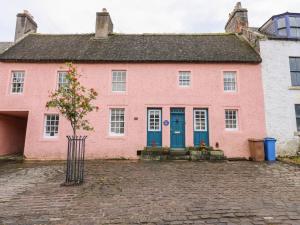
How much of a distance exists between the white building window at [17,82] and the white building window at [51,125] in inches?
111

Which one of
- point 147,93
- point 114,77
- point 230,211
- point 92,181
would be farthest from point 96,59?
point 230,211

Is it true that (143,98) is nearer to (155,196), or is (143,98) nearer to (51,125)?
(51,125)

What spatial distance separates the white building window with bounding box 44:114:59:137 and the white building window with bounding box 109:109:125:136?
3769 mm

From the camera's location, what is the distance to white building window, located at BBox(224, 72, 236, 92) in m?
13.4

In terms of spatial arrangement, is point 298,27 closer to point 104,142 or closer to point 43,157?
point 104,142

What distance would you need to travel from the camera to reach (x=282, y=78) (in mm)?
13125

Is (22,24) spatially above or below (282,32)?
above

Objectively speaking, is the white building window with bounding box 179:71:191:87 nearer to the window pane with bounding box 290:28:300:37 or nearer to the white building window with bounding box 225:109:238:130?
the white building window with bounding box 225:109:238:130

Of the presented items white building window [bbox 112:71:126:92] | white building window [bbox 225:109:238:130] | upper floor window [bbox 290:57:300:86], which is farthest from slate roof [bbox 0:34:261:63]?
white building window [bbox 225:109:238:130]

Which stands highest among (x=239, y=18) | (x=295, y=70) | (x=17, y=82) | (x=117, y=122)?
(x=239, y=18)

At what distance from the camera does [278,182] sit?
24.5 feet

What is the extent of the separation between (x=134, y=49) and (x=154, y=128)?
621 cm

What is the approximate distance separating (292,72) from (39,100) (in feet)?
57.8

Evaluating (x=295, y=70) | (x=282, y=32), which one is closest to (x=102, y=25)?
(x=282, y=32)
